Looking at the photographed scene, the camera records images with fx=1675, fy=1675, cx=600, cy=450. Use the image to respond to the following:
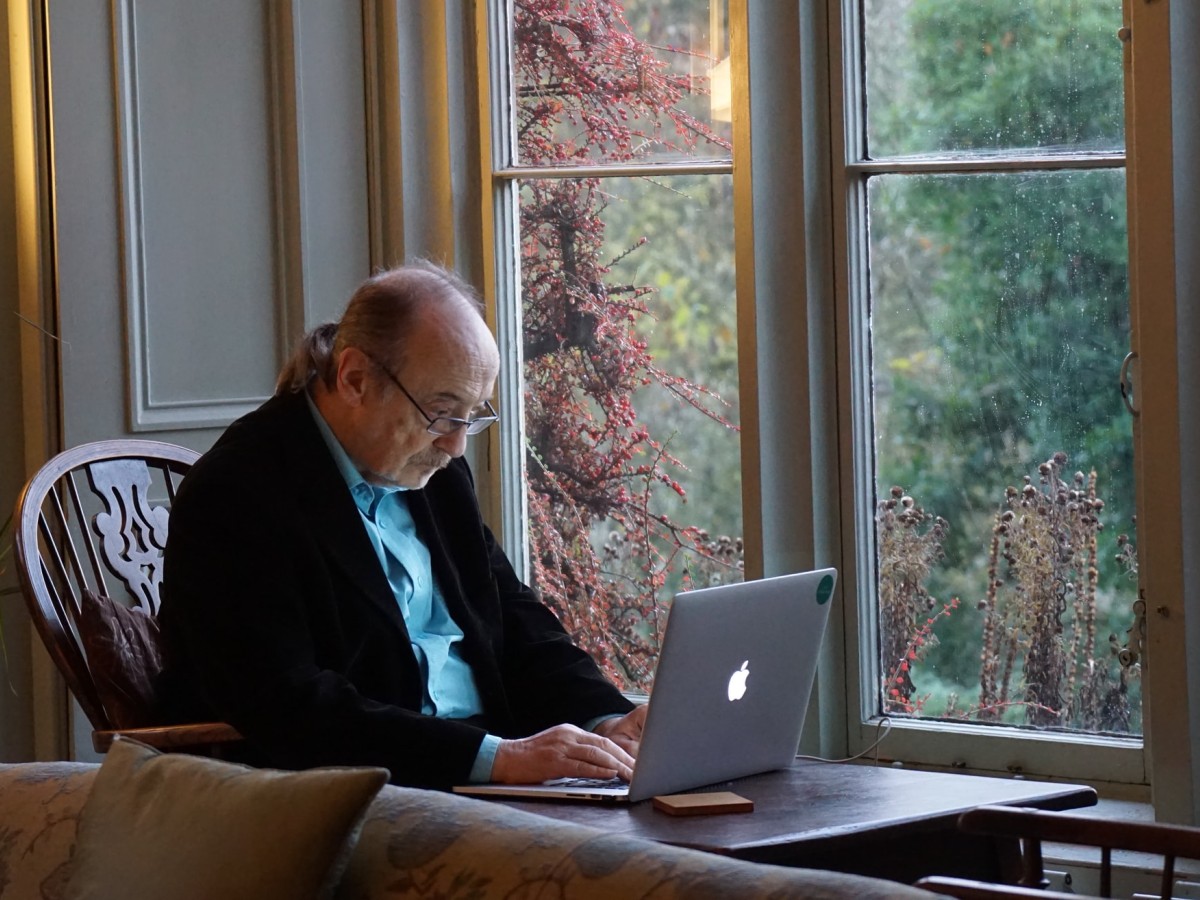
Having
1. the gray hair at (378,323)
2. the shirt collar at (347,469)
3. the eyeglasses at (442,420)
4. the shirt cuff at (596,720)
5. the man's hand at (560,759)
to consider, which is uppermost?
the gray hair at (378,323)

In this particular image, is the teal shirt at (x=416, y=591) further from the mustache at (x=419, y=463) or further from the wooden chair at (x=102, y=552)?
the wooden chair at (x=102, y=552)

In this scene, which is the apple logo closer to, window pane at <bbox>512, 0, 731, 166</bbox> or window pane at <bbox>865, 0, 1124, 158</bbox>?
window pane at <bbox>865, 0, 1124, 158</bbox>

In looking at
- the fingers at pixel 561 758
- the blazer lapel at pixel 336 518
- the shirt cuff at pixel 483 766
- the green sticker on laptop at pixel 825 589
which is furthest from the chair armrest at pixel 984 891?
the blazer lapel at pixel 336 518

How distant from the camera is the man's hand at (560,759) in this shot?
2.18 m

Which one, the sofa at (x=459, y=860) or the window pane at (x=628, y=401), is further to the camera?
the window pane at (x=628, y=401)

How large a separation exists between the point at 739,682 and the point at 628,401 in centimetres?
140

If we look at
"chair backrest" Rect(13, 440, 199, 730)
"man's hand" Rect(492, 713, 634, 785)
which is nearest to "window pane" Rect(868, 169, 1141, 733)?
"man's hand" Rect(492, 713, 634, 785)

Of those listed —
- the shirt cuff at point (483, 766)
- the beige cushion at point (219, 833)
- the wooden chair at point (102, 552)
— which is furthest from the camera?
the wooden chair at point (102, 552)

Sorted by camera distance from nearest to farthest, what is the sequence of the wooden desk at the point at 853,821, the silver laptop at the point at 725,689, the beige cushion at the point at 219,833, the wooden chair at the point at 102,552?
the beige cushion at the point at 219,833
the wooden desk at the point at 853,821
the silver laptop at the point at 725,689
the wooden chair at the point at 102,552

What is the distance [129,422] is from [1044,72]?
1.82 metres

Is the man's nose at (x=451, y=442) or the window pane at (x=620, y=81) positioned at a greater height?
the window pane at (x=620, y=81)

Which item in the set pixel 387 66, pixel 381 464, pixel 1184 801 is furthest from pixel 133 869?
pixel 387 66

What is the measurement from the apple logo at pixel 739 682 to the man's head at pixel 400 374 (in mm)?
706

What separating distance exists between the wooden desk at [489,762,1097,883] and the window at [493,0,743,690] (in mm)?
1233
